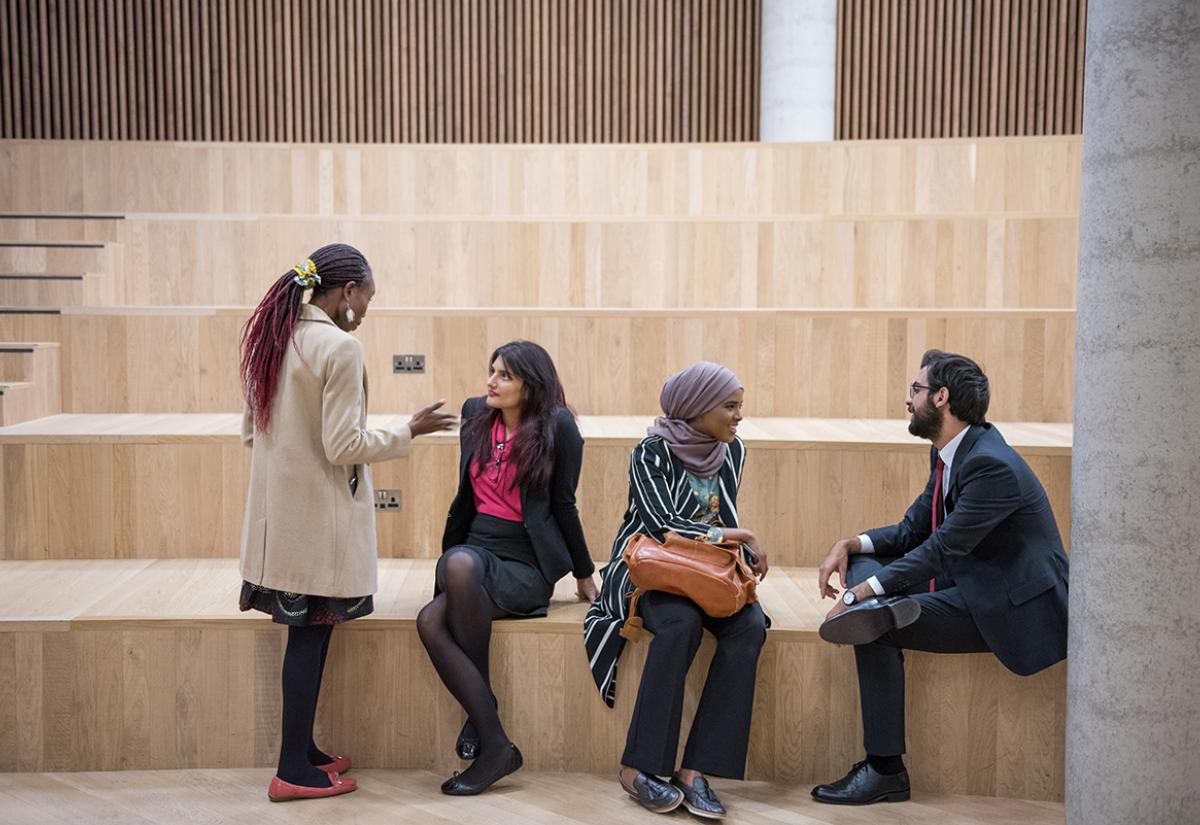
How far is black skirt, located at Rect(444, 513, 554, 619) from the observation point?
344 centimetres

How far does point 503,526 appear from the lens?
11.6ft

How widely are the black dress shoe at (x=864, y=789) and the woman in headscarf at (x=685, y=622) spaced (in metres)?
0.28

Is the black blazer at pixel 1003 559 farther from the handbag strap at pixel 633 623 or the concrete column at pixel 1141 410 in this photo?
the handbag strap at pixel 633 623

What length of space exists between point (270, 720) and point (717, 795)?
50.0 inches

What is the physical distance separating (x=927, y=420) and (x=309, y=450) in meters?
1.61

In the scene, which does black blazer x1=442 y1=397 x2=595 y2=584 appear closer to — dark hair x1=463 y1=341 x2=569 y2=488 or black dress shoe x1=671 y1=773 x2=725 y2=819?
dark hair x1=463 y1=341 x2=569 y2=488

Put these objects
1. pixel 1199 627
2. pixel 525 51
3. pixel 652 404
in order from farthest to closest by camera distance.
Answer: pixel 525 51
pixel 652 404
pixel 1199 627

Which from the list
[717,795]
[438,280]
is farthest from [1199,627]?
[438,280]

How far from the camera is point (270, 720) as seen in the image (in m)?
3.51

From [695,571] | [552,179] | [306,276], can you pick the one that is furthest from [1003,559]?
[552,179]

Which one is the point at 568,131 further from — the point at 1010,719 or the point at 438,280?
the point at 1010,719

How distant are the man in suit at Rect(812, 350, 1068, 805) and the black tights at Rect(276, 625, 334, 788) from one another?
1.32 metres

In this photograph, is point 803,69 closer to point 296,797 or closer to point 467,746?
point 467,746

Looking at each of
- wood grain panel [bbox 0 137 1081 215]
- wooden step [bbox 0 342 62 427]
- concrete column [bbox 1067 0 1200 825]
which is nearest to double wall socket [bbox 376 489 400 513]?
wooden step [bbox 0 342 62 427]
